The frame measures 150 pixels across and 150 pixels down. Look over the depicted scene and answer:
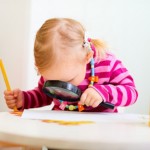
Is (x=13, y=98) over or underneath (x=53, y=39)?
underneath

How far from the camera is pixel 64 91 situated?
69 cm

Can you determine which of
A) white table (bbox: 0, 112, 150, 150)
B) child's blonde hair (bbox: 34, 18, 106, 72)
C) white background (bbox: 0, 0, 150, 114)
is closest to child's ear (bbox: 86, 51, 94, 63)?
child's blonde hair (bbox: 34, 18, 106, 72)

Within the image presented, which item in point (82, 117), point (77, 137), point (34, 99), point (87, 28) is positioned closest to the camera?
point (77, 137)

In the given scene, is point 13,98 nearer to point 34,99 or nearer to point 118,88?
point 34,99

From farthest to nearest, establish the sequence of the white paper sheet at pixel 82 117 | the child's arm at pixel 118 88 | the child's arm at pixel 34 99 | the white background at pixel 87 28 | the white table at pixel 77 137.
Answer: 1. the white background at pixel 87 28
2. the child's arm at pixel 34 99
3. the child's arm at pixel 118 88
4. the white paper sheet at pixel 82 117
5. the white table at pixel 77 137

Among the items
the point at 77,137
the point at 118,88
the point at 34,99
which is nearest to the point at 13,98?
the point at 34,99

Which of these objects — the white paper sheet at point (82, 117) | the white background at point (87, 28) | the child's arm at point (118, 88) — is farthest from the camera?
the white background at point (87, 28)

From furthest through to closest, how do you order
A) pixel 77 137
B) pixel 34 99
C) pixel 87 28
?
pixel 87 28 < pixel 34 99 < pixel 77 137

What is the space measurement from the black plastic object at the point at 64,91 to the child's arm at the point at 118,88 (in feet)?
0.10

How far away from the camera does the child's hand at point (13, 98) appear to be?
31.4 inches

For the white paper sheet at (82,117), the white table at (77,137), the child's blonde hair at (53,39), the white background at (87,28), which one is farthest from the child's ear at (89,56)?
the white background at (87,28)

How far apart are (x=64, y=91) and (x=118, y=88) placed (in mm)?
146

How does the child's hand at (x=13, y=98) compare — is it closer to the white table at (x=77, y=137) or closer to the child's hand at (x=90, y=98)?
the child's hand at (x=90, y=98)

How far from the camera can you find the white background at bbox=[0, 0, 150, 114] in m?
1.15
